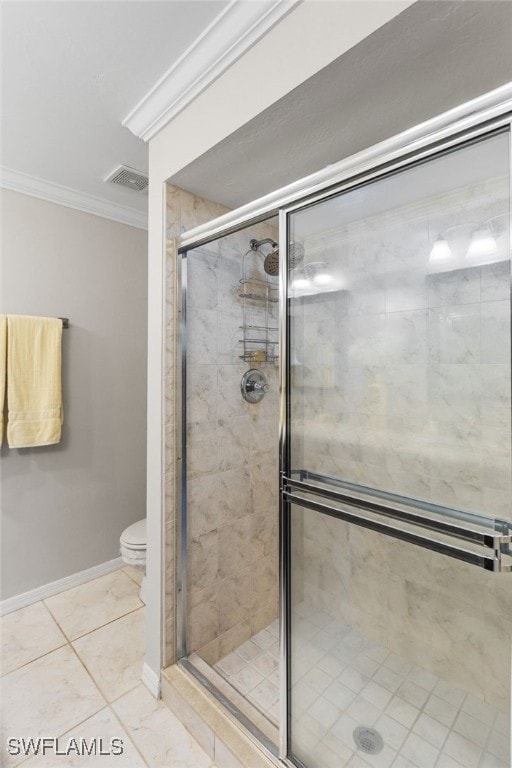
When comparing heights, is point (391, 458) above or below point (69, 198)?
below

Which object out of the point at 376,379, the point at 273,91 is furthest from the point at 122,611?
the point at 273,91

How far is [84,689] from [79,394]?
4.91 ft

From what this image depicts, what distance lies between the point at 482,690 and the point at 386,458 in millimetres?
767

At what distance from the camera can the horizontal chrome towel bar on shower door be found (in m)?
0.89

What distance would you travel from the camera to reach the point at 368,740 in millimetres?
1176

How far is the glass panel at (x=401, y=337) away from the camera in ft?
3.58

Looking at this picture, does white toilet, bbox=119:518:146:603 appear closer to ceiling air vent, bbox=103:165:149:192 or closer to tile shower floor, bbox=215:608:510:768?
tile shower floor, bbox=215:608:510:768

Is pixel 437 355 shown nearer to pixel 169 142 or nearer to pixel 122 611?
pixel 169 142

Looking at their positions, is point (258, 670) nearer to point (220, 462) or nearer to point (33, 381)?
point (220, 462)

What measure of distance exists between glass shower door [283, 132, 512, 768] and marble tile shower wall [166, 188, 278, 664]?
0.58m

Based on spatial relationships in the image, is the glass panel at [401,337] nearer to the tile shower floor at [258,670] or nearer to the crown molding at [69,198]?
the tile shower floor at [258,670]

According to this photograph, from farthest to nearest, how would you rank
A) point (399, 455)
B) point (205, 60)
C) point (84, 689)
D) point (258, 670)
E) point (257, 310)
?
1. point (257, 310)
2. point (258, 670)
3. point (84, 689)
4. point (399, 455)
5. point (205, 60)


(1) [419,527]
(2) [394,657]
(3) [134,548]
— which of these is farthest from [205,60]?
(3) [134,548]

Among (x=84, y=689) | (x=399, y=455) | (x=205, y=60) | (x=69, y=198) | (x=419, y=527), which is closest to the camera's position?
(x=419, y=527)
